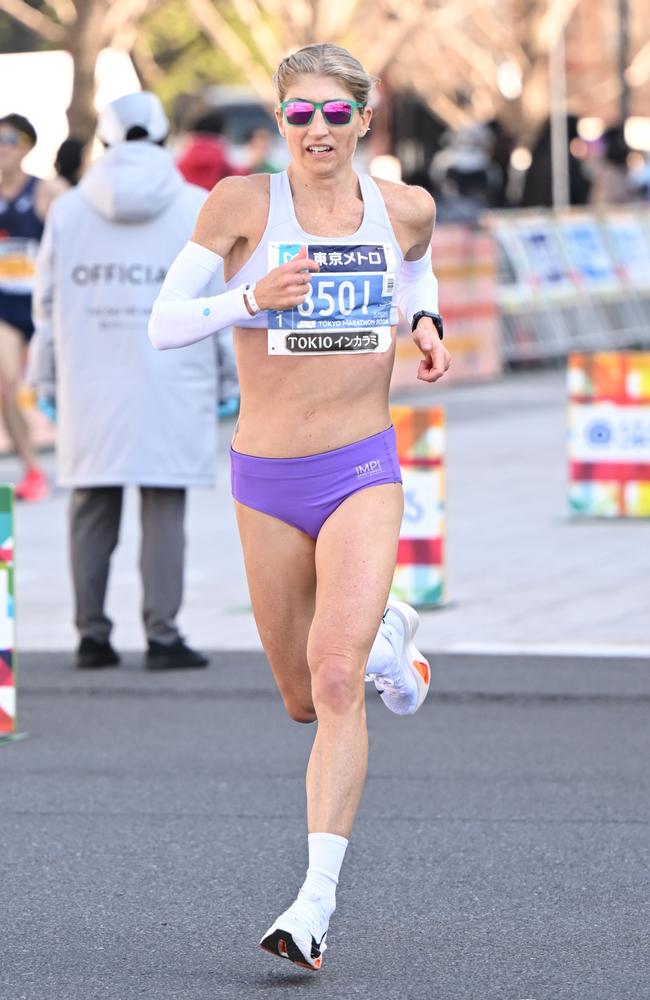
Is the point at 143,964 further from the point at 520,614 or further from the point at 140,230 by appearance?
the point at 520,614

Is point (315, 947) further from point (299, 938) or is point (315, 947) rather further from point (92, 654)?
point (92, 654)

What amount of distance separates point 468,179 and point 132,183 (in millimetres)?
17383

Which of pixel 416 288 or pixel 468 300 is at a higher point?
pixel 468 300

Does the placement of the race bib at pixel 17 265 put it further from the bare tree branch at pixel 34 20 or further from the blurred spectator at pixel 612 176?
the blurred spectator at pixel 612 176

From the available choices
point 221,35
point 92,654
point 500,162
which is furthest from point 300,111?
point 221,35

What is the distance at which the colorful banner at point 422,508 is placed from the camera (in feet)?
31.9

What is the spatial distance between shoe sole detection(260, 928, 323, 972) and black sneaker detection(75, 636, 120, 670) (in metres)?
4.16

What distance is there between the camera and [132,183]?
27.6 feet

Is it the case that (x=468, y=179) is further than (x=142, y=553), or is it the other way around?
(x=468, y=179)

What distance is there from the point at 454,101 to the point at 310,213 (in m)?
52.7

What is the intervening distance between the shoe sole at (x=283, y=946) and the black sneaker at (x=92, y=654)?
4.16m

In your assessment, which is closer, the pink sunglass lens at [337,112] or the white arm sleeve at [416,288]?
the pink sunglass lens at [337,112]

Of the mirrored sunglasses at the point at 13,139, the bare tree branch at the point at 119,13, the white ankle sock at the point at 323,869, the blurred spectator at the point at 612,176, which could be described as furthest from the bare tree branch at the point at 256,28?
the white ankle sock at the point at 323,869

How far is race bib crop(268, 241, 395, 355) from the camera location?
5.14 metres
